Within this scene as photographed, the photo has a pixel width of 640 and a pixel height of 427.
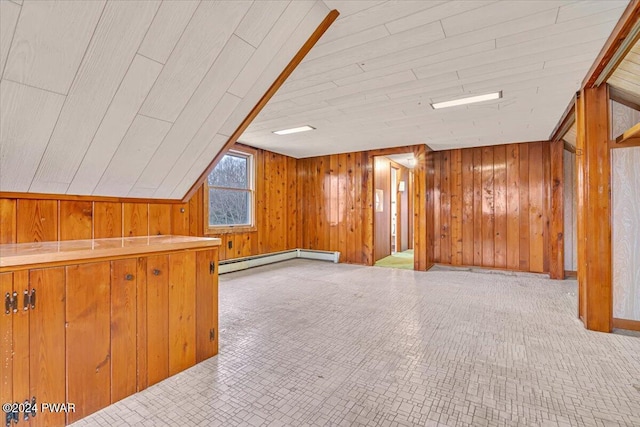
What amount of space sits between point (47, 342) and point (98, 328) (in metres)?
0.20

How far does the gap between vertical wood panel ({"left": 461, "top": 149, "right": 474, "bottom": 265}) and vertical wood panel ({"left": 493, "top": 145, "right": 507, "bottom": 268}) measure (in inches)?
14.9

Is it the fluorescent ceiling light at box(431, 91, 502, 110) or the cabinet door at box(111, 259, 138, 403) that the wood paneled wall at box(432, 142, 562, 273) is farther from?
the cabinet door at box(111, 259, 138, 403)

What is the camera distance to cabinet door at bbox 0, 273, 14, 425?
4.14 ft

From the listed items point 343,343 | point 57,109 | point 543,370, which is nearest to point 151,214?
point 57,109

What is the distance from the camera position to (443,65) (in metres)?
2.35

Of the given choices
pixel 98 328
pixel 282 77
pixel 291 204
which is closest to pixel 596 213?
pixel 282 77

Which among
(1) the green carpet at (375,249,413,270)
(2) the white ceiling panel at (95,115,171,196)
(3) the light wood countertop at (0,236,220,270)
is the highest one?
(2) the white ceiling panel at (95,115,171,196)

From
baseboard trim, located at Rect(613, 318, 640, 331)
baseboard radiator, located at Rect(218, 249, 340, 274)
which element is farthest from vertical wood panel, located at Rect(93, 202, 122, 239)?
baseboard trim, located at Rect(613, 318, 640, 331)

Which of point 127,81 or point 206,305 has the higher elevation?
point 127,81

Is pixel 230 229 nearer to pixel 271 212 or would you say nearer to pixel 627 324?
pixel 271 212

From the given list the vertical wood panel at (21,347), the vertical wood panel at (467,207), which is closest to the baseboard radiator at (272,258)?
the vertical wood panel at (467,207)

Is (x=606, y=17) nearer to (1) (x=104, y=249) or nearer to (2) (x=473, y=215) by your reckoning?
(1) (x=104, y=249)

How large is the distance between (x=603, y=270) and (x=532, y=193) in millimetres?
2775

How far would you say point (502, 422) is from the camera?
4.78ft
